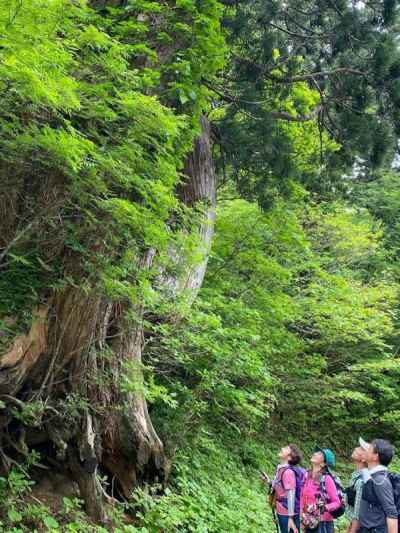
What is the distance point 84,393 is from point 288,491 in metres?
2.12

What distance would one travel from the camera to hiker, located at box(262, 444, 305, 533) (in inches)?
183

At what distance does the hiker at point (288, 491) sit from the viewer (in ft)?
15.3

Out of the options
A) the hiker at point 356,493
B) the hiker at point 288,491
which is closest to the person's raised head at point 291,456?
the hiker at point 288,491

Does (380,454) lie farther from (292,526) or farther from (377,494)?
(292,526)

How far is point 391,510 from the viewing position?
10.7 ft

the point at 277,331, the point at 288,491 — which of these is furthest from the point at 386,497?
the point at 277,331

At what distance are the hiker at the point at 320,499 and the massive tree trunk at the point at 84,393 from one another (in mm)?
1846

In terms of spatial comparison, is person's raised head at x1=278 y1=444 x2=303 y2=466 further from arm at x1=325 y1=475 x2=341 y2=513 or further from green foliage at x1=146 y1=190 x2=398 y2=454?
green foliage at x1=146 y1=190 x2=398 y2=454

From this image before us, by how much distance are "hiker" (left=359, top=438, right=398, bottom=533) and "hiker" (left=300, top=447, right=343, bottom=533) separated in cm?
72

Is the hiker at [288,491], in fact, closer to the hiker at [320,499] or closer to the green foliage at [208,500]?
the hiker at [320,499]

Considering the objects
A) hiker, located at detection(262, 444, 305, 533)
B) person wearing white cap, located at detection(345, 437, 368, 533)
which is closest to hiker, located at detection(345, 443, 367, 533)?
person wearing white cap, located at detection(345, 437, 368, 533)

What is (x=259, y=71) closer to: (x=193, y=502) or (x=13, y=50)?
(x=13, y=50)

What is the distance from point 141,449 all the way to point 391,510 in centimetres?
296

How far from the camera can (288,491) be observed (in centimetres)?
470
